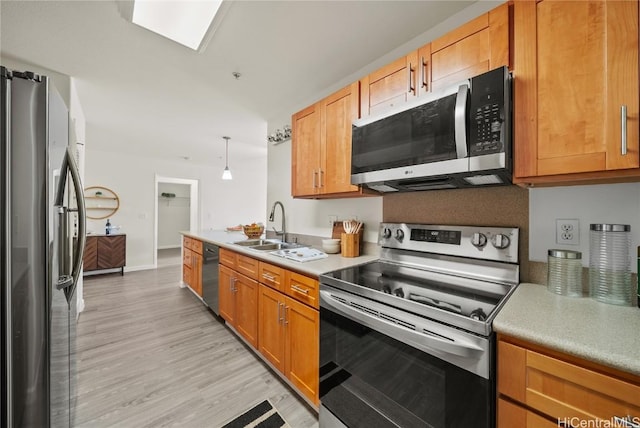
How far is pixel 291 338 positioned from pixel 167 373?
3.37 feet

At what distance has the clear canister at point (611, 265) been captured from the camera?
3.04 feet

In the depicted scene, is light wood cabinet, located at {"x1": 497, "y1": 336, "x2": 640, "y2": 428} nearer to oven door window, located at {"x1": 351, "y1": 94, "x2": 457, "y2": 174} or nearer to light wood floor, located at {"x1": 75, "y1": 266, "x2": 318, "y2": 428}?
oven door window, located at {"x1": 351, "y1": 94, "x2": 457, "y2": 174}

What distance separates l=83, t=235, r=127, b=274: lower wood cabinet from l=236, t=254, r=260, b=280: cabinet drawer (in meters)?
3.75

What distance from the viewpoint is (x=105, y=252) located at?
14.5 feet

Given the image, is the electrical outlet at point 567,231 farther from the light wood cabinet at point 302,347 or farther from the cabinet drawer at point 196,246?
the cabinet drawer at point 196,246

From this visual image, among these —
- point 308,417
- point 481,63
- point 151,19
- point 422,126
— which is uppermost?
point 151,19

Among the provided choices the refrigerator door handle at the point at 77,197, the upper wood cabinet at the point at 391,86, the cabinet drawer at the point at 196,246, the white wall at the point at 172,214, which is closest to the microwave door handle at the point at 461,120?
the upper wood cabinet at the point at 391,86

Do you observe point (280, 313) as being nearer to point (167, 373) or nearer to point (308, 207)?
point (167, 373)

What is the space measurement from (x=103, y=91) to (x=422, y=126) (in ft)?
10.1

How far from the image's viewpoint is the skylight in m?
1.45

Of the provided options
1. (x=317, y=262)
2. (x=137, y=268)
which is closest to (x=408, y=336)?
(x=317, y=262)

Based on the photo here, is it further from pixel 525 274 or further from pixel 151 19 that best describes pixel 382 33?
pixel 525 274

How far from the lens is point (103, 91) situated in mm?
2518

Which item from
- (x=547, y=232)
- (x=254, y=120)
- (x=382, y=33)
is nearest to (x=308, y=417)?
(x=547, y=232)
